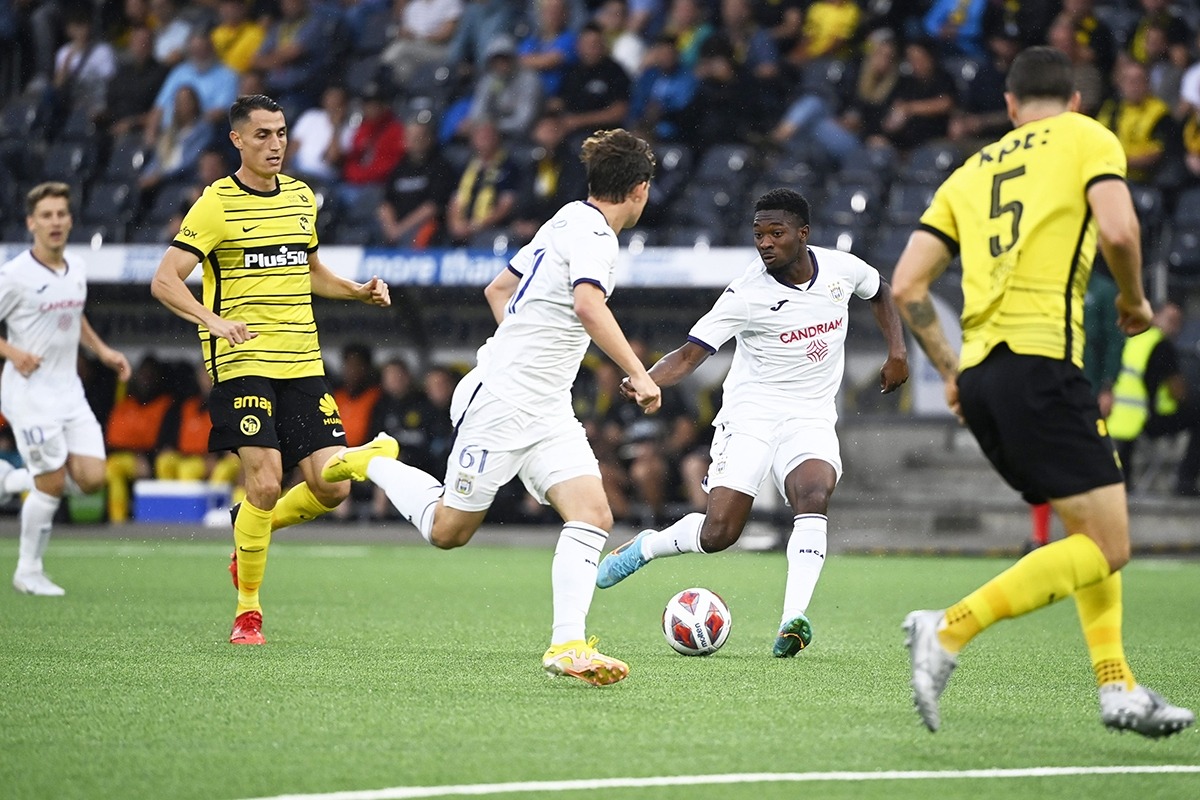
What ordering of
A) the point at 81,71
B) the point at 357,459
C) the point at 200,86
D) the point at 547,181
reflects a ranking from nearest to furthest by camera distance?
the point at 357,459 → the point at 547,181 → the point at 200,86 → the point at 81,71

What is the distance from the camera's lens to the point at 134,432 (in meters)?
18.8

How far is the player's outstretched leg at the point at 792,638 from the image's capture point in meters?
7.75

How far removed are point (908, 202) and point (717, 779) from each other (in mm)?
12934

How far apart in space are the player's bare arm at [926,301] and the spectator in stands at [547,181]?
12062 millimetres

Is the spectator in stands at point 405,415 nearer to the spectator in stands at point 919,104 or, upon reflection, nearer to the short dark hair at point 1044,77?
the spectator in stands at point 919,104

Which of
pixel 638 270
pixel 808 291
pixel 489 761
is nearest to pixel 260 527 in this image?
pixel 808 291

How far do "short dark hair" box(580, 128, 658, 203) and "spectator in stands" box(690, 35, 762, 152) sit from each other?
38.1 feet

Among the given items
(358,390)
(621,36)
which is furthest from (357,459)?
(621,36)

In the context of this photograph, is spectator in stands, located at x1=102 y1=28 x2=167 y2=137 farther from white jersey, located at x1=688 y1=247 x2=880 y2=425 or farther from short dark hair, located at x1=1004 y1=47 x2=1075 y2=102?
short dark hair, located at x1=1004 y1=47 x2=1075 y2=102

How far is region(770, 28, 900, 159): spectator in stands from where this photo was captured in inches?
A: 699

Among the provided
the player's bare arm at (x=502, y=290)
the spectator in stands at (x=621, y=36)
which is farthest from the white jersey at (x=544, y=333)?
the spectator in stands at (x=621, y=36)

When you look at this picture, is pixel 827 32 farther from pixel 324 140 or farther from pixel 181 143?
pixel 181 143

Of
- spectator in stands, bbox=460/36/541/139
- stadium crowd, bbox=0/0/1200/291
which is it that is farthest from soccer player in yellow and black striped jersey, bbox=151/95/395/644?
spectator in stands, bbox=460/36/541/139

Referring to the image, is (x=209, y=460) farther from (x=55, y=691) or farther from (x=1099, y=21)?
(x=55, y=691)
